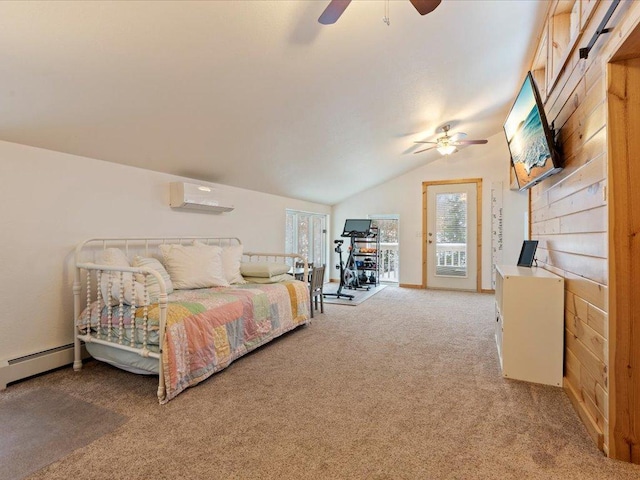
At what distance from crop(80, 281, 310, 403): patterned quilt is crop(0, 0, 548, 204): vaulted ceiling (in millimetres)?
1323

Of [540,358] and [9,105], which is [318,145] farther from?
[540,358]

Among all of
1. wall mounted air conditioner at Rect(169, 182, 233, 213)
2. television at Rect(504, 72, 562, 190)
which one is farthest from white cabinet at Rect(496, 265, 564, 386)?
wall mounted air conditioner at Rect(169, 182, 233, 213)

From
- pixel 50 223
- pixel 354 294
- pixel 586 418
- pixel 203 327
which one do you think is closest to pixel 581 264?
pixel 586 418

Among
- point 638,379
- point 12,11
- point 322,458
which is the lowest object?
point 322,458

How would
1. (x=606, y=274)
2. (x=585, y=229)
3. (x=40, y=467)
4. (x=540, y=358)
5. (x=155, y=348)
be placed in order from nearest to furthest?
(x=40, y=467) < (x=606, y=274) < (x=585, y=229) < (x=155, y=348) < (x=540, y=358)

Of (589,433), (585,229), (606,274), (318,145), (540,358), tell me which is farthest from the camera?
(318,145)

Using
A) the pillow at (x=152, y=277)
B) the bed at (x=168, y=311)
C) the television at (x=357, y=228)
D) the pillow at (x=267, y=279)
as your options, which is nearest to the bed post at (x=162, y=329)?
the bed at (x=168, y=311)

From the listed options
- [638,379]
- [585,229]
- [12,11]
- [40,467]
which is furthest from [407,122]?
[40,467]

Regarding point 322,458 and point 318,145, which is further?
point 318,145

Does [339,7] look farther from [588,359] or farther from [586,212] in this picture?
[588,359]

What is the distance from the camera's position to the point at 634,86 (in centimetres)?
143

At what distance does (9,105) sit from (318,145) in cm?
262

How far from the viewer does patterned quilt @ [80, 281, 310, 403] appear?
2006 millimetres

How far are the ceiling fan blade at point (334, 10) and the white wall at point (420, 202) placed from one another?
5097 millimetres
